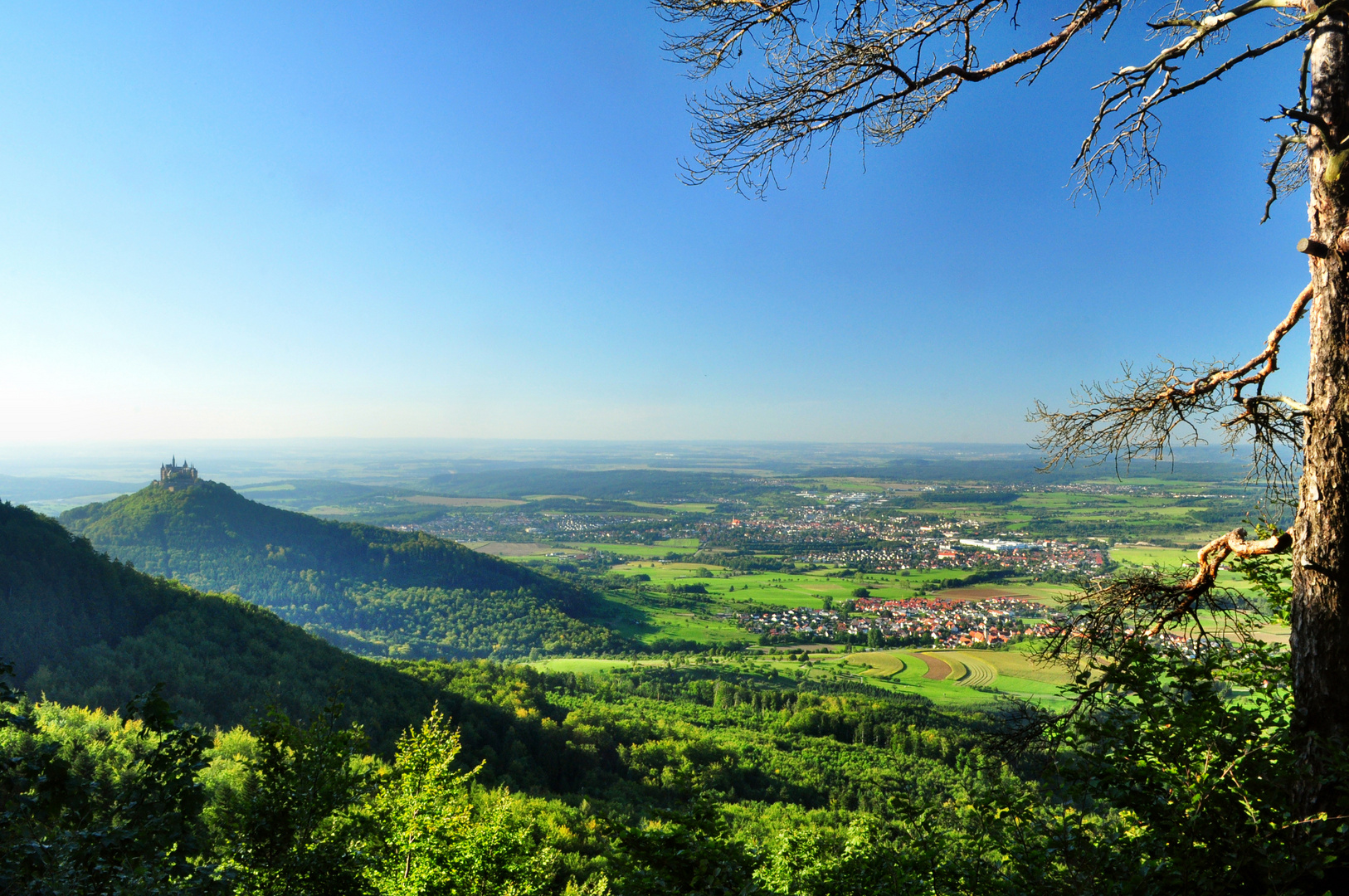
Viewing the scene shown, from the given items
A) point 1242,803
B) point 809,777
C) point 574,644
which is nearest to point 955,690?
point 809,777

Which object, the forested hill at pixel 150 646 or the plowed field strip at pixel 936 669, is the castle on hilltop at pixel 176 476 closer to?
the forested hill at pixel 150 646

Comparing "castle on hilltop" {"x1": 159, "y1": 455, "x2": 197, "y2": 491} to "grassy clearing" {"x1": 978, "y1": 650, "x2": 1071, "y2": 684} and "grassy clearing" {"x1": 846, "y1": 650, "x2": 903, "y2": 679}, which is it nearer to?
"grassy clearing" {"x1": 846, "y1": 650, "x2": 903, "y2": 679}

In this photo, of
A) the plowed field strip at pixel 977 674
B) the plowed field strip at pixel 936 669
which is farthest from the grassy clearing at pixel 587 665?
the plowed field strip at pixel 977 674

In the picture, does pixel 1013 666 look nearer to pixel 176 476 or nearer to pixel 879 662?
pixel 879 662

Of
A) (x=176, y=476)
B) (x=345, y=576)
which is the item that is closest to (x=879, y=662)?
(x=345, y=576)

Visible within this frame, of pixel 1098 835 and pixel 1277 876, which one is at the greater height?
pixel 1277 876

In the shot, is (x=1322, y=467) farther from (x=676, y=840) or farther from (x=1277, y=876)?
(x=676, y=840)
